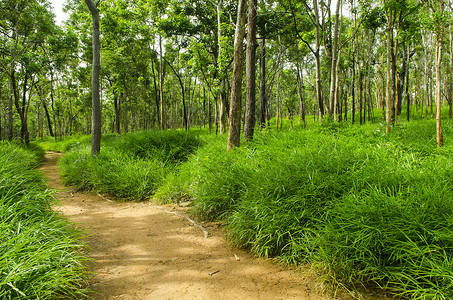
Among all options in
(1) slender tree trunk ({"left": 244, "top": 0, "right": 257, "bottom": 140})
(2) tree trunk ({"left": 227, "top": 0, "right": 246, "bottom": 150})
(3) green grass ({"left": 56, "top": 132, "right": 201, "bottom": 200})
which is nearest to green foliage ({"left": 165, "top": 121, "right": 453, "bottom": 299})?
(2) tree trunk ({"left": 227, "top": 0, "right": 246, "bottom": 150})

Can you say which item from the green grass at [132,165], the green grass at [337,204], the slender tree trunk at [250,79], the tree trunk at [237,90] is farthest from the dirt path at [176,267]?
the slender tree trunk at [250,79]

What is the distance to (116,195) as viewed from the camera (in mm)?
5648

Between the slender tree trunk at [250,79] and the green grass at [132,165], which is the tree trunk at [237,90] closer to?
the slender tree trunk at [250,79]

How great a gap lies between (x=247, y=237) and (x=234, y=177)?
3.43 ft

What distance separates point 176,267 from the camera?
2.62 m

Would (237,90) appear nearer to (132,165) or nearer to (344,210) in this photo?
(132,165)

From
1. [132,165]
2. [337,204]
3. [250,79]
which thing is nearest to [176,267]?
[337,204]

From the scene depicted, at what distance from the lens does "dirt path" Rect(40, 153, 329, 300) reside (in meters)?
2.15

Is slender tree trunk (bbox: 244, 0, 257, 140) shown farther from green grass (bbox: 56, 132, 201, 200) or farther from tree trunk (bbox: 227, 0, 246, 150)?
green grass (bbox: 56, 132, 201, 200)

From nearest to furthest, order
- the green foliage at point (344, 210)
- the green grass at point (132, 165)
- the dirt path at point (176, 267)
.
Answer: the green foliage at point (344, 210)
the dirt path at point (176, 267)
the green grass at point (132, 165)

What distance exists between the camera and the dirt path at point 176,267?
2.15 m

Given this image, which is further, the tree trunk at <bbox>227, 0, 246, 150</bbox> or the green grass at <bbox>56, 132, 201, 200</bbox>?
the green grass at <bbox>56, 132, 201, 200</bbox>

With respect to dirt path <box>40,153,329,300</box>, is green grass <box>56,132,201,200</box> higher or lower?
higher

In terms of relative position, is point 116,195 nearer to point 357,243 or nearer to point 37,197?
point 37,197
